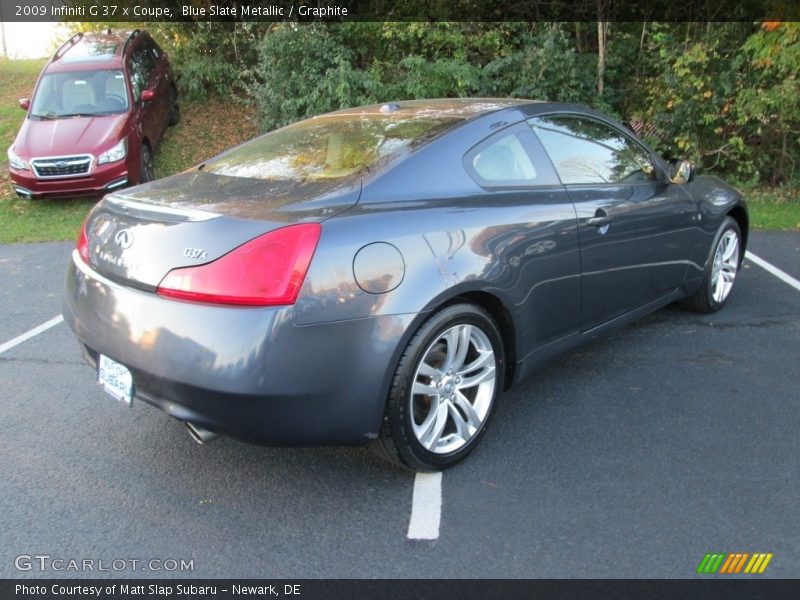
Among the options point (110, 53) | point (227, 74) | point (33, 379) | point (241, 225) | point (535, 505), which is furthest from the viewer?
point (227, 74)

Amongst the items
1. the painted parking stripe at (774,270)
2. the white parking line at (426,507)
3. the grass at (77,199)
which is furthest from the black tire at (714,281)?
the grass at (77,199)

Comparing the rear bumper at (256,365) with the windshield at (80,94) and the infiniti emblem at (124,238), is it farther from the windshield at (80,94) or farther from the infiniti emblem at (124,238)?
the windshield at (80,94)

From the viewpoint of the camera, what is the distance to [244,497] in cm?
295

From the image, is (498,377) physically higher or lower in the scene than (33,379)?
higher

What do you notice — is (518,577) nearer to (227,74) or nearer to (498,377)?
(498,377)

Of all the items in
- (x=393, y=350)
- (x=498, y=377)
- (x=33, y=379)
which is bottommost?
(x=33, y=379)

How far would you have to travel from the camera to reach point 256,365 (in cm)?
248

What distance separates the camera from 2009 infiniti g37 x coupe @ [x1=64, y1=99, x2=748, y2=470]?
254cm

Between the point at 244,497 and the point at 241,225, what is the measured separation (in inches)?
44.6

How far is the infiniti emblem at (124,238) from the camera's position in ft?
9.25

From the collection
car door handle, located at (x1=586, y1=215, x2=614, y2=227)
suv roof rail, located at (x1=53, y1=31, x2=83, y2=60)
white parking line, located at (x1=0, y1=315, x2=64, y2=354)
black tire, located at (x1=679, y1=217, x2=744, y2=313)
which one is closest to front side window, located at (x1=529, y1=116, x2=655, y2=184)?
car door handle, located at (x1=586, y1=215, x2=614, y2=227)

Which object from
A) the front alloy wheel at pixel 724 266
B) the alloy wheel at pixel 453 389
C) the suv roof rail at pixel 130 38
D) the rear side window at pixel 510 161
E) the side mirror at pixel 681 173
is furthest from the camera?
the suv roof rail at pixel 130 38

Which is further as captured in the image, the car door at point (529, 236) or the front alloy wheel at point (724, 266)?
the front alloy wheel at point (724, 266)
